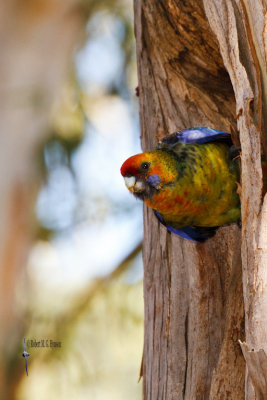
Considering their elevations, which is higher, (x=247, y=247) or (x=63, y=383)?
(x=247, y=247)

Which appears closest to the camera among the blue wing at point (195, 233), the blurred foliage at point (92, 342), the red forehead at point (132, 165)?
the red forehead at point (132, 165)

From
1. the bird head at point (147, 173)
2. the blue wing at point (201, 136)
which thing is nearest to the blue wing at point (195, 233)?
the bird head at point (147, 173)

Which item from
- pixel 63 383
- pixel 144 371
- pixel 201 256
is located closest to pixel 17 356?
pixel 63 383

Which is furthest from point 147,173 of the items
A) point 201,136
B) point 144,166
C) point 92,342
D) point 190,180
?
point 92,342

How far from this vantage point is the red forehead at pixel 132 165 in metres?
1.90

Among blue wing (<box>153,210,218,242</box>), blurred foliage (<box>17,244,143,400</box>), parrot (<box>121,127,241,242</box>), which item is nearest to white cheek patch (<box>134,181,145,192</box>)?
parrot (<box>121,127,241,242</box>)

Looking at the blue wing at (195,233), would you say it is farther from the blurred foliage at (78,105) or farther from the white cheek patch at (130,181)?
the blurred foliage at (78,105)

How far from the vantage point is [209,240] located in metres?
2.03

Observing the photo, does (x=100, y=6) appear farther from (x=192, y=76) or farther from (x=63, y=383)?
(x=63, y=383)

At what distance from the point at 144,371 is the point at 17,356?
208 cm

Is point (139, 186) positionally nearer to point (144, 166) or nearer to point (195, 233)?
point (144, 166)

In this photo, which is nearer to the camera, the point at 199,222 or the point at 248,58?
the point at 248,58

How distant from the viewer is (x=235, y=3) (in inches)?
63.0

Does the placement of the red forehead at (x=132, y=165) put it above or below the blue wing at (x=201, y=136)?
below
